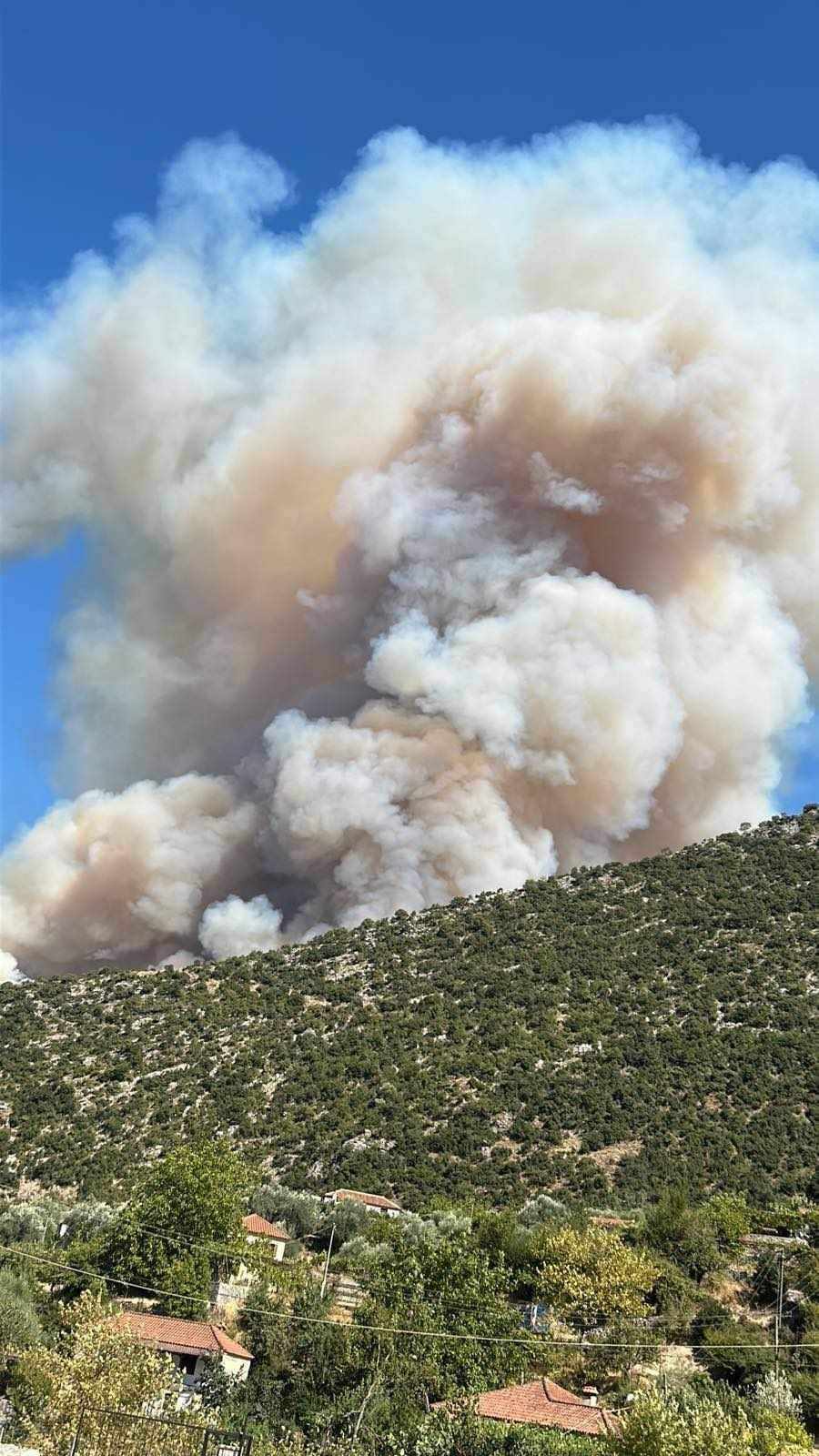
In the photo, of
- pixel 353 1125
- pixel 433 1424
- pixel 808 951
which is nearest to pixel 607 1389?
pixel 433 1424

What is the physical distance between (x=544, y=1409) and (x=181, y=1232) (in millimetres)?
15646

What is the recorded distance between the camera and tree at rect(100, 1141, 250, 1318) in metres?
36.4

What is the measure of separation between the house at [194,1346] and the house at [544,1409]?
20.8 feet

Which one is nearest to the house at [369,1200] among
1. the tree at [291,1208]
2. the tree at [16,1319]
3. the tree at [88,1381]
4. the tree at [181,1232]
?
the tree at [291,1208]

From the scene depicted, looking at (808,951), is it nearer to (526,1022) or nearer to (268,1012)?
(526,1022)

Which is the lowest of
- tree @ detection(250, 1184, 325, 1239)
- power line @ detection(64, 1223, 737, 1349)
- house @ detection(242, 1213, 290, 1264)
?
power line @ detection(64, 1223, 737, 1349)

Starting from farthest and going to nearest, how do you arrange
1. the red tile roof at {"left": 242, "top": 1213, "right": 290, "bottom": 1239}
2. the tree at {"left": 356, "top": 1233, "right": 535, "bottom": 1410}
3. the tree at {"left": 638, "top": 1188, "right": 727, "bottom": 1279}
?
the red tile roof at {"left": 242, "top": 1213, "right": 290, "bottom": 1239}, the tree at {"left": 638, "top": 1188, "right": 727, "bottom": 1279}, the tree at {"left": 356, "top": 1233, "right": 535, "bottom": 1410}

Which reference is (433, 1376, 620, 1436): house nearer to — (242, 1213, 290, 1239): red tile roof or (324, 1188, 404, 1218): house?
(242, 1213, 290, 1239): red tile roof

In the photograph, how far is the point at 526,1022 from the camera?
56.8 m

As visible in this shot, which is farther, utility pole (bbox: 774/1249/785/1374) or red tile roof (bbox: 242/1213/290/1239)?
red tile roof (bbox: 242/1213/290/1239)

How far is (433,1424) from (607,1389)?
8.99 m

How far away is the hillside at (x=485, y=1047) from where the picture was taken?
47094 millimetres

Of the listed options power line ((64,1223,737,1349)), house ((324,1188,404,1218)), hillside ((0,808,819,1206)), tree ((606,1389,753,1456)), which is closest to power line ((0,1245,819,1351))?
power line ((64,1223,737,1349))

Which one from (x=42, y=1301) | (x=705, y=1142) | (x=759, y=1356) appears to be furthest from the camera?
(x=705, y=1142)
